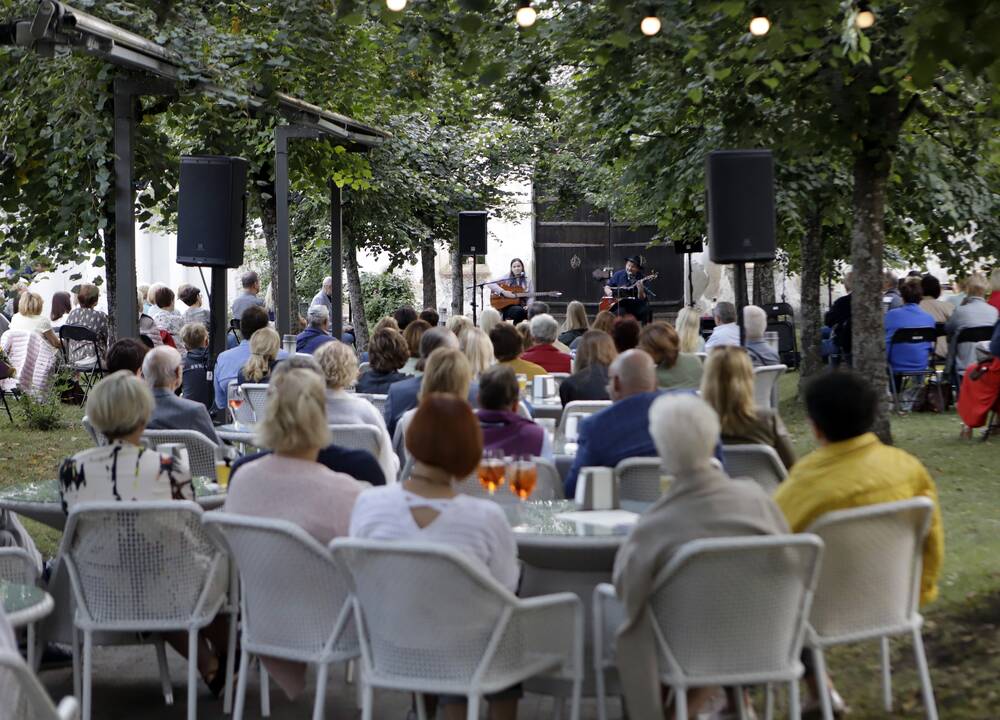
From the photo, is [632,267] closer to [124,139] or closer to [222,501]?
[124,139]

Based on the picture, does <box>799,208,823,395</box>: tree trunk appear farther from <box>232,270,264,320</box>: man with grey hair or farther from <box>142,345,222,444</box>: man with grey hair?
<box>142,345,222,444</box>: man with grey hair

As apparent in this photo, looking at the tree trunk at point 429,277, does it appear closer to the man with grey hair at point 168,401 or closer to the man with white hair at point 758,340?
the man with white hair at point 758,340

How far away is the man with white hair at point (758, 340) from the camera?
9938 millimetres

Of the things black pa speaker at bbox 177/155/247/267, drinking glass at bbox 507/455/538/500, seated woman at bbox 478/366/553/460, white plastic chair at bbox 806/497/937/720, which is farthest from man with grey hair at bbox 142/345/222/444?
black pa speaker at bbox 177/155/247/267


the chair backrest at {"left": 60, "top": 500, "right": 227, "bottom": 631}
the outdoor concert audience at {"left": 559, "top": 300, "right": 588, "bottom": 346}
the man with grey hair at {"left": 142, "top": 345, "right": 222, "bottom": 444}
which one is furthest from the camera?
the outdoor concert audience at {"left": 559, "top": 300, "right": 588, "bottom": 346}

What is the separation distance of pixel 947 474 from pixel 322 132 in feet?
19.6

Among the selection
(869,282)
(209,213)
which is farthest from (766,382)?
(209,213)

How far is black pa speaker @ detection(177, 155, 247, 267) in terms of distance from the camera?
32.2 feet

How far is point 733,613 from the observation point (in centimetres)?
345

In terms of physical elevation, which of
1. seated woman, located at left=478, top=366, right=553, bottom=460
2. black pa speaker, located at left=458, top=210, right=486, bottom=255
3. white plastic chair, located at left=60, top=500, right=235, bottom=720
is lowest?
white plastic chair, located at left=60, top=500, right=235, bottom=720

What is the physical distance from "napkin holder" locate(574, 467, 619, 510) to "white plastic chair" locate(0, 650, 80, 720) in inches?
87.8

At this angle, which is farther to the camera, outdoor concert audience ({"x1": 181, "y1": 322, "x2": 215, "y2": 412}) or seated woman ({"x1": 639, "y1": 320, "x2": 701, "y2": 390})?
outdoor concert audience ({"x1": 181, "y1": 322, "x2": 215, "y2": 412})

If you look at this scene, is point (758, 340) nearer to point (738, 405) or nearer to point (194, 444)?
point (738, 405)

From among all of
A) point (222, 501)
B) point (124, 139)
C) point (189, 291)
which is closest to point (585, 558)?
point (222, 501)
